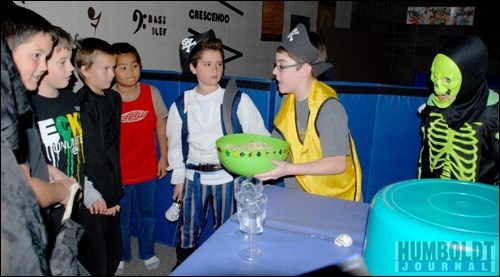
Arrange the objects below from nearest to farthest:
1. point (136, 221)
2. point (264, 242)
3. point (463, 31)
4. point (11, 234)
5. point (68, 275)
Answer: point (11, 234)
point (68, 275)
point (264, 242)
point (136, 221)
point (463, 31)

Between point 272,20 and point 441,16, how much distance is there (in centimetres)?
315

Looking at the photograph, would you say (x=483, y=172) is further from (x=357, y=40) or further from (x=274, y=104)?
(x=357, y=40)

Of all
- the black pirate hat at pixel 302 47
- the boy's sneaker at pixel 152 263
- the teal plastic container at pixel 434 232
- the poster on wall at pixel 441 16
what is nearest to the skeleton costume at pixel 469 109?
the teal plastic container at pixel 434 232

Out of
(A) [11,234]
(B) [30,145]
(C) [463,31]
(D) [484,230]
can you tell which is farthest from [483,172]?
(C) [463,31]

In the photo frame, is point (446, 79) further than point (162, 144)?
No

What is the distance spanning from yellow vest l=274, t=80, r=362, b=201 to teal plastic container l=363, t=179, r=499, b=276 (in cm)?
69

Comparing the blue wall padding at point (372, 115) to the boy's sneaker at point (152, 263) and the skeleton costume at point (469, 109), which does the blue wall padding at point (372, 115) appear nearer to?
the boy's sneaker at point (152, 263)

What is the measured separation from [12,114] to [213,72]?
1.46 m

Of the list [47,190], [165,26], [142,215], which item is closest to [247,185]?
[47,190]

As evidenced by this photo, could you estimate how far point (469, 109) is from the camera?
158 centimetres

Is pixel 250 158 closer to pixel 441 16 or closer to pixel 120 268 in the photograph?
pixel 120 268

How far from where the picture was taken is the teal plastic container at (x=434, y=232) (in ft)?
3.24

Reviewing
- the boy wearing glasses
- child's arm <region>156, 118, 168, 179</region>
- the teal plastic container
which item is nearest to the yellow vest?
the boy wearing glasses

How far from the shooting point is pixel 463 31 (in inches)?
256
